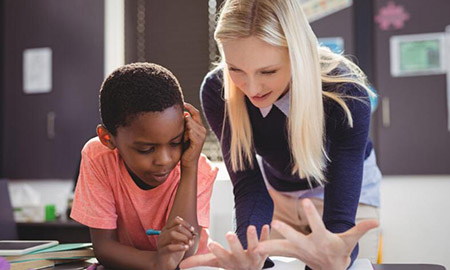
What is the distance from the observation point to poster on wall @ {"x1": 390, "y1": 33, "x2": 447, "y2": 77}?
9.27 ft

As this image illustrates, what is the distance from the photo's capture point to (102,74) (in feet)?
11.6

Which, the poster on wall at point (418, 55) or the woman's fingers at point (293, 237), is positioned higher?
the poster on wall at point (418, 55)

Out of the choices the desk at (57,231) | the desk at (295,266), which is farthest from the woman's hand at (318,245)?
the desk at (57,231)

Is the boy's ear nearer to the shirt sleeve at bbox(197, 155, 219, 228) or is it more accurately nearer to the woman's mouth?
the shirt sleeve at bbox(197, 155, 219, 228)

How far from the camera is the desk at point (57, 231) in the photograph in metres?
2.43

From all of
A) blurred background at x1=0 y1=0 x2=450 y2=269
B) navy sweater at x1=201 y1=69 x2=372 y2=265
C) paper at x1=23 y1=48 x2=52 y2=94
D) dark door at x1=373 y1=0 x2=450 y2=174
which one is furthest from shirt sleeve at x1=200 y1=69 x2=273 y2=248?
paper at x1=23 y1=48 x2=52 y2=94

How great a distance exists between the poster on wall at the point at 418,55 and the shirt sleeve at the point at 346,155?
1.88 m

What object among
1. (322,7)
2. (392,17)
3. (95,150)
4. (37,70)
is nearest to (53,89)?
(37,70)

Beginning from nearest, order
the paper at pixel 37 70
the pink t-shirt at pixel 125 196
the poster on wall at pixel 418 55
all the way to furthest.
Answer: the pink t-shirt at pixel 125 196 → the poster on wall at pixel 418 55 → the paper at pixel 37 70

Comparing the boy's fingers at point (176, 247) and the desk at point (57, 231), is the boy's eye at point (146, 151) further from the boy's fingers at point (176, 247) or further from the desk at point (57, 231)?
the desk at point (57, 231)

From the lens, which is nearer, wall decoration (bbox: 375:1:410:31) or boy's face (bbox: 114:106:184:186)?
boy's face (bbox: 114:106:184:186)

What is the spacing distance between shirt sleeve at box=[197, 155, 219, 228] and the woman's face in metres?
0.21

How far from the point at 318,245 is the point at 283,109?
475 millimetres

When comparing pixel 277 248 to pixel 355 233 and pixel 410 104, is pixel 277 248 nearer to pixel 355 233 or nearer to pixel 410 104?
pixel 355 233
